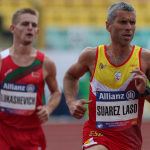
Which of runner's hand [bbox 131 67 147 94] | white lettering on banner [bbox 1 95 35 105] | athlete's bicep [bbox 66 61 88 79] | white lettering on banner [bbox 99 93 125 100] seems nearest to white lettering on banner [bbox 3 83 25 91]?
white lettering on banner [bbox 1 95 35 105]

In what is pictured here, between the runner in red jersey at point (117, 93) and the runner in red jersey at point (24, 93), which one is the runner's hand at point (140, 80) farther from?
the runner in red jersey at point (24, 93)

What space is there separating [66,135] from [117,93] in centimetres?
619

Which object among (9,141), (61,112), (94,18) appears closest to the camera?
(9,141)

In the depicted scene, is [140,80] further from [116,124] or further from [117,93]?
[116,124]

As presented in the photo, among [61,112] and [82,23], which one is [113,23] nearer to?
[61,112]

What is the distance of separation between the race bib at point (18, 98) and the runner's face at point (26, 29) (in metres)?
0.63

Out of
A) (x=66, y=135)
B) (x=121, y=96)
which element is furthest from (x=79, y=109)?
(x=66, y=135)

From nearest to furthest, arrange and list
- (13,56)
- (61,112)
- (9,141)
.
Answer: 1. (9,141)
2. (13,56)
3. (61,112)

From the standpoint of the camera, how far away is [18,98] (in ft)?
14.3

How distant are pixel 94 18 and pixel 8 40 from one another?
12.4 ft

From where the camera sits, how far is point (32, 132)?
4.38 metres

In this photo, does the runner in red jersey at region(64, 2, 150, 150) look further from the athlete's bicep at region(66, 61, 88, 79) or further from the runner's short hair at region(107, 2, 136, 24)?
the athlete's bicep at region(66, 61, 88, 79)

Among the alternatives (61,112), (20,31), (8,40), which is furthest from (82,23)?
(20,31)

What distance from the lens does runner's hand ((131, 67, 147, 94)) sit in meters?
2.98
